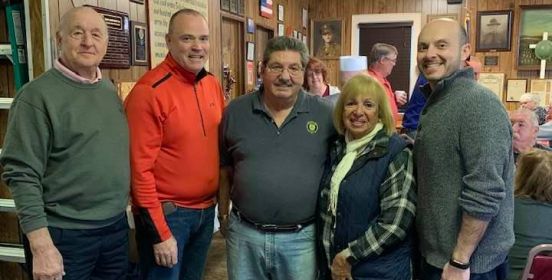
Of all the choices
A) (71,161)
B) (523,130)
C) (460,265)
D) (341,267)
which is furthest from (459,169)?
(523,130)

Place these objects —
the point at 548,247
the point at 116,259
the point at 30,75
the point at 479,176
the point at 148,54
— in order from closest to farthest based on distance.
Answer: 1. the point at 479,176
2. the point at 548,247
3. the point at 116,259
4. the point at 30,75
5. the point at 148,54

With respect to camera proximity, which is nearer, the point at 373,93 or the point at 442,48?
the point at 442,48

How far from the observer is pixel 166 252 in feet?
5.58

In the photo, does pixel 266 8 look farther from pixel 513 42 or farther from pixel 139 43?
pixel 513 42

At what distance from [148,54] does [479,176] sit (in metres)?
2.35

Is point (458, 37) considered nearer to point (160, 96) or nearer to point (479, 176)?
point (479, 176)

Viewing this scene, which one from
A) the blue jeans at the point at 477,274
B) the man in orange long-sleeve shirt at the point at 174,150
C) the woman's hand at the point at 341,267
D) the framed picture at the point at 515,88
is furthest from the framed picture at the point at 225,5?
the framed picture at the point at 515,88

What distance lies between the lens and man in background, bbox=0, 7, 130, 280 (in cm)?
143

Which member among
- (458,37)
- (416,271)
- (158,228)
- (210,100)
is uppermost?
(458,37)

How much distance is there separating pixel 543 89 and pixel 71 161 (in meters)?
6.10

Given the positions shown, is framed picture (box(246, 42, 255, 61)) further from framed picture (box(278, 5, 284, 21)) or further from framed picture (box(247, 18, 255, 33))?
framed picture (box(278, 5, 284, 21))

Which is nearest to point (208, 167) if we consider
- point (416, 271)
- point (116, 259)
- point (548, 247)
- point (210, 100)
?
point (210, 100)

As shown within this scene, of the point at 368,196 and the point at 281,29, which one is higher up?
the point at 281,29

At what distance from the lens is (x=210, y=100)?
6.11ft
